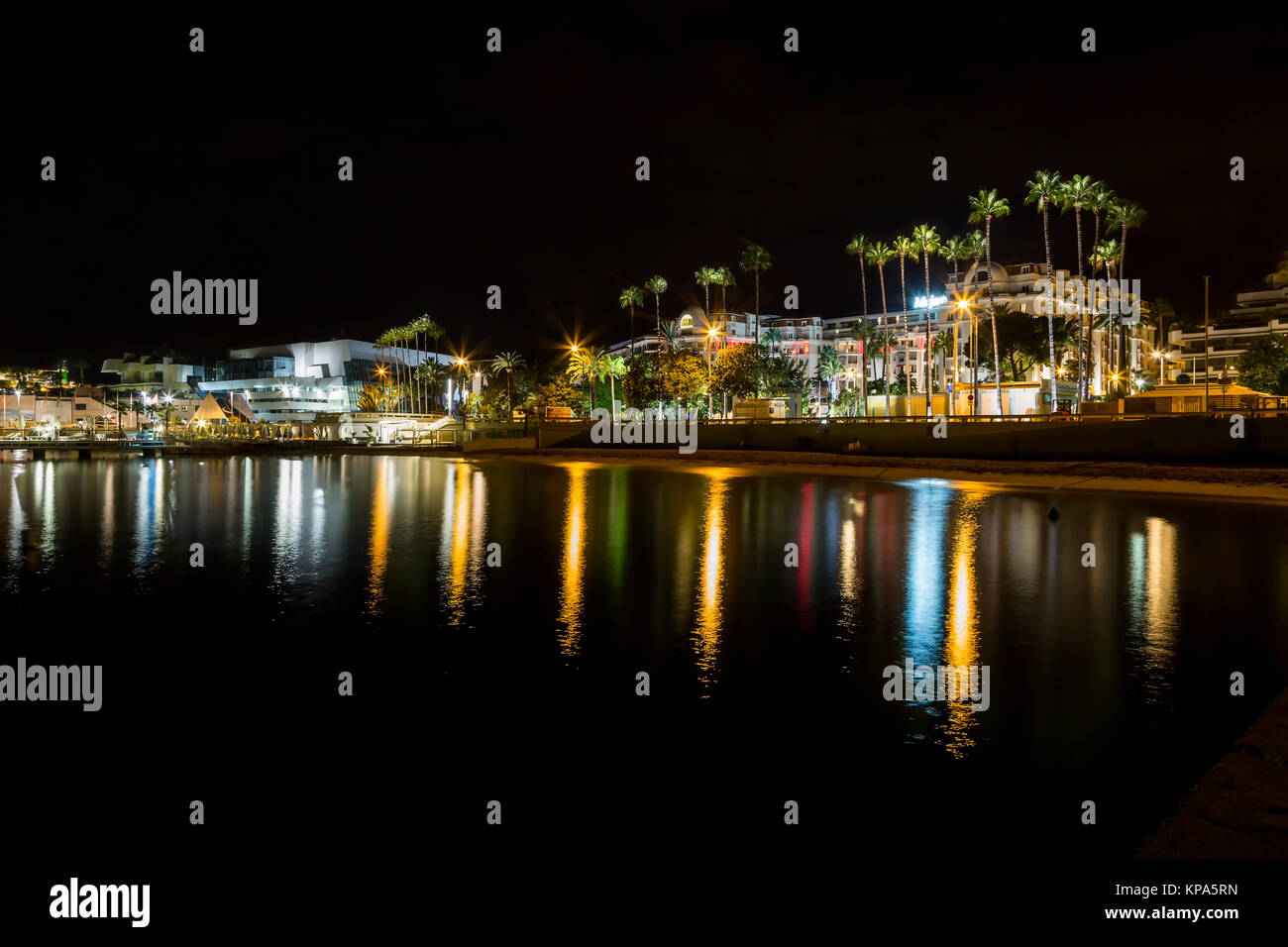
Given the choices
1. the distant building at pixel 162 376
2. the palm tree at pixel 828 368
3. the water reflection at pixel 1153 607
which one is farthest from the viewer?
the distant building at pixel 162 376

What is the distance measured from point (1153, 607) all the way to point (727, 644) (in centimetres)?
731

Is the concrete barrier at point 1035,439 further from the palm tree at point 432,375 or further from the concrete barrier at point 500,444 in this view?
the palm tree at point 432,375

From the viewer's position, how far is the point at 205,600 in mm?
16438

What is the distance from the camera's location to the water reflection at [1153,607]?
10.9 m

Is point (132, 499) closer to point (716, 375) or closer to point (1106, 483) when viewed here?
point (1106, 483)

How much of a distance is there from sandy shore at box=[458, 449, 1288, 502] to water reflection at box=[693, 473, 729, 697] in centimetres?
2061

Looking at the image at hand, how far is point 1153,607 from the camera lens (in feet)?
48.6

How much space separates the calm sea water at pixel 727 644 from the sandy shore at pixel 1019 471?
9.45m

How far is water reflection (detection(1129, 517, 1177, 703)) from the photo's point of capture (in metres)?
10.9

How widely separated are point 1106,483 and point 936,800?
127 feet

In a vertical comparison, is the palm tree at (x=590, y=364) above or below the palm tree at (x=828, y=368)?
below

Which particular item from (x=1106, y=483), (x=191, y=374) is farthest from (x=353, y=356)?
(x=1106, y=483)

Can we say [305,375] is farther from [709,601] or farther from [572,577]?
[709,601]

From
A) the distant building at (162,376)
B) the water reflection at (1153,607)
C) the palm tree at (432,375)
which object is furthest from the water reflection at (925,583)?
the distant building at (162,376)
